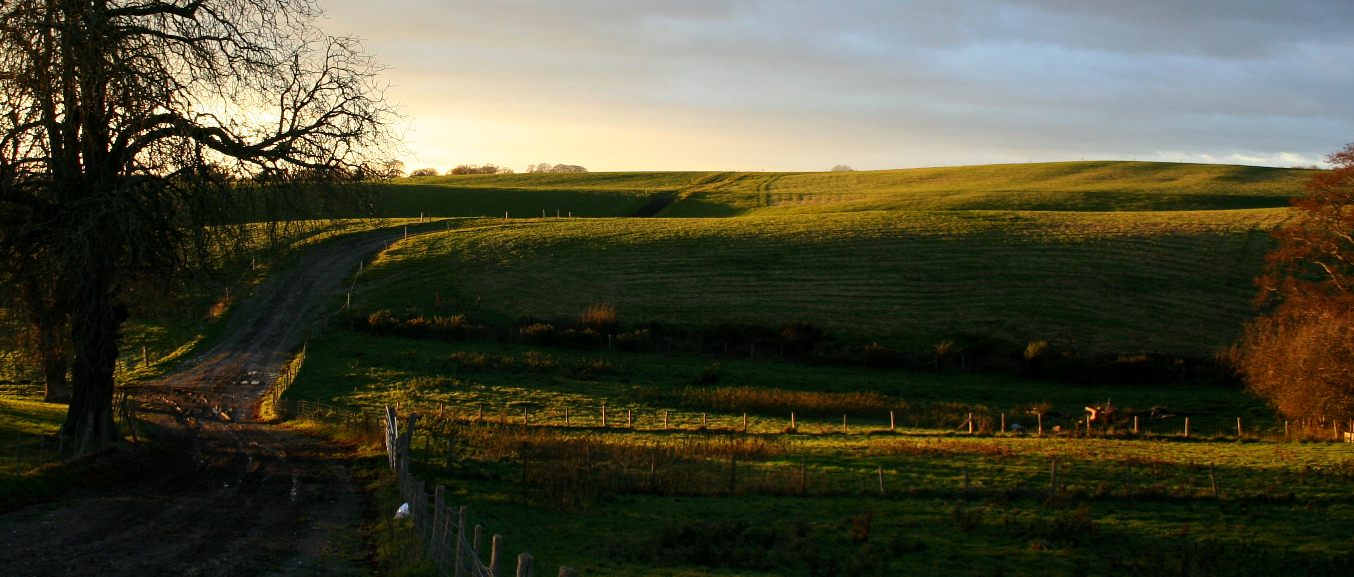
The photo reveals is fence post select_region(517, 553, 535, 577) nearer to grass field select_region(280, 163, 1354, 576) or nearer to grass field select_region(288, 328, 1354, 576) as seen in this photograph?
grass field select_region(288, 328, 1354, 576)

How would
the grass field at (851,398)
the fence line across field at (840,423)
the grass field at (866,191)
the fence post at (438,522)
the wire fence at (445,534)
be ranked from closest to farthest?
1. the wire fence at (445,534)
2. the fence post at (438,522)
3. the grass field at (851,398)
4. the fence line across field at (840,423)
5. the grass field at (866,191)

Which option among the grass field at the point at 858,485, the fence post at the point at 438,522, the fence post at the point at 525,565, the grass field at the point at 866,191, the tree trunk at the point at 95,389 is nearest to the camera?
the fence post at the point at 525,565

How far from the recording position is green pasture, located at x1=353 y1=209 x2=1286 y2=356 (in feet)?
182

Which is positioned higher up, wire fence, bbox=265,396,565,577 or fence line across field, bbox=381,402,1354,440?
wire fence, bbox=265,396,565,577

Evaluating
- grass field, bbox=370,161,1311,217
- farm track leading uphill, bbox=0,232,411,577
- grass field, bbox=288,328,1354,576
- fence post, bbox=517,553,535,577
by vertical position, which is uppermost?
grass field, bbox=370,161,1311,217

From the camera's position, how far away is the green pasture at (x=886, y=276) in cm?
5547

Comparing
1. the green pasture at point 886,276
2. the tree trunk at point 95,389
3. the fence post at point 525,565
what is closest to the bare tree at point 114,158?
the tree trunk at point 95,389

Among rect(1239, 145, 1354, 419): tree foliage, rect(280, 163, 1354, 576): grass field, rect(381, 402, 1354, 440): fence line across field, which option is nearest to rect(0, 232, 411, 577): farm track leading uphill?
rect(280, 163, 1354, 576): grass field

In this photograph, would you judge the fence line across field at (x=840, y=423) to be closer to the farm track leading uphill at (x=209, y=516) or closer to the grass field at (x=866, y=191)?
the farm track leading uphill at (x=209, y=516)

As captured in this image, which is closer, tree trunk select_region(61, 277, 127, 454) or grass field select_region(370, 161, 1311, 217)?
tree trunk select_region(61, 277, 127, 454)

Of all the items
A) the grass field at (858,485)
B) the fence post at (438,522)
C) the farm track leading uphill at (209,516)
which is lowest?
the grass field at (858,485)

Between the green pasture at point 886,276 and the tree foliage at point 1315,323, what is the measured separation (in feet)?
25.0

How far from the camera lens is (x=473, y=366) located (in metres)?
47.5

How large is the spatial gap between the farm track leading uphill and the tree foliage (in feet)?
112
